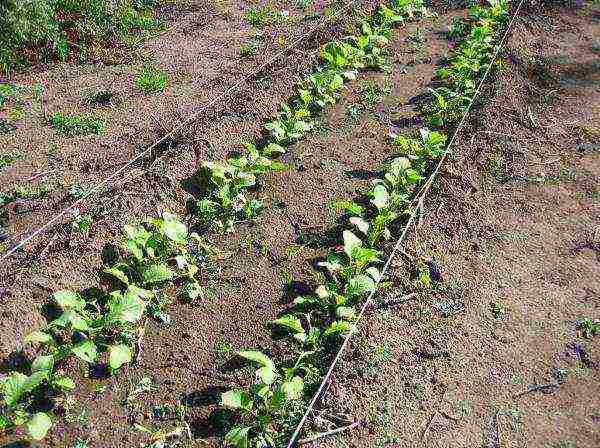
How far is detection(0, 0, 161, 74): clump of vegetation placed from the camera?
903 cm

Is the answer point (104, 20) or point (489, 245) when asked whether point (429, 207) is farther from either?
point (104, 20)

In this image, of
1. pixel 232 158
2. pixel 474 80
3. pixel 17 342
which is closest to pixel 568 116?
pixel 474 80

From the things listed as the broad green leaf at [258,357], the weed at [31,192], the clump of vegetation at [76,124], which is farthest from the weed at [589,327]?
the clump of vegetation at [76,124]

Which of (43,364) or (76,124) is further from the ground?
(76,124)

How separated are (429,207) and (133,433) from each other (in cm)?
384

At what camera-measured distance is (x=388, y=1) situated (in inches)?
460

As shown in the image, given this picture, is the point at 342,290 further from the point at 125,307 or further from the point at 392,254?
the point at 125,307

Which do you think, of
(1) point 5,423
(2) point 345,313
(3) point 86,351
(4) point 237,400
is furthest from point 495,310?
(1) point 5,423

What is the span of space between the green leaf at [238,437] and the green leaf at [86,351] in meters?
1.31

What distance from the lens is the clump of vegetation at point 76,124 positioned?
773 cm

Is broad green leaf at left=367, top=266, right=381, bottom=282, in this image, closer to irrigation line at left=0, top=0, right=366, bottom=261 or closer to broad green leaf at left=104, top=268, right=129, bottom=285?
broad green leaf at left=104, top=268, right=129, bottom=285

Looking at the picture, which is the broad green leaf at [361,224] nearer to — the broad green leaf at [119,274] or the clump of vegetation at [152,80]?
the broad green leaf at [119,274]

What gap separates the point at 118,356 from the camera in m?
4.91

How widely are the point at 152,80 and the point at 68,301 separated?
4.58 meters
